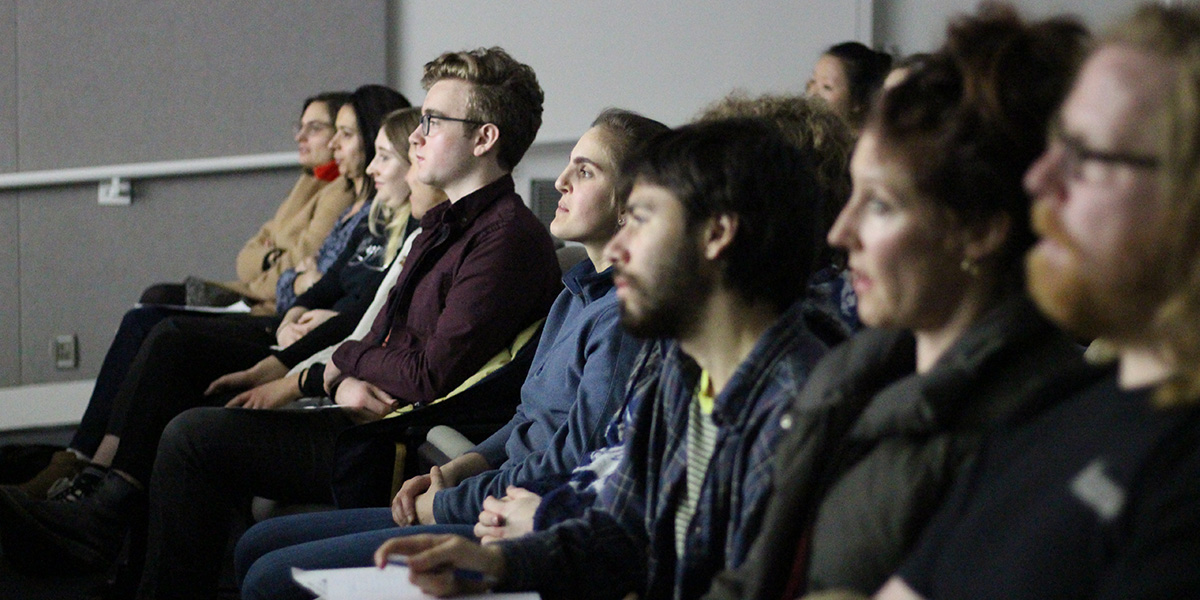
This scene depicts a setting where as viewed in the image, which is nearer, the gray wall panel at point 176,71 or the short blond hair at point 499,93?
the short blond hair at point 499,93

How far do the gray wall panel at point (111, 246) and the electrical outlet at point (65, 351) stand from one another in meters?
0.02

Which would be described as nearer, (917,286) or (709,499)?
(917,286)

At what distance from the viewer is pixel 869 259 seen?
1.12 m

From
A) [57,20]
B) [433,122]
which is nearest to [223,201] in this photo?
[57,20]

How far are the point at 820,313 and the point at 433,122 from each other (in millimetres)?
1490

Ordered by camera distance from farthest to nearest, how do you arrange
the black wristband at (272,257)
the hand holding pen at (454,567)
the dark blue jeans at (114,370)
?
the black wristband at (272,257)
the dark blue jeans at (114,370)
the hand holding pen at (454,567)

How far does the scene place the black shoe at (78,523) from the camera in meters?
2.95

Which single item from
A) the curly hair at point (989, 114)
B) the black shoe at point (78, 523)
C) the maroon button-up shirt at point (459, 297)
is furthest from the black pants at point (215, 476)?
the curly hair at point (989, 114)

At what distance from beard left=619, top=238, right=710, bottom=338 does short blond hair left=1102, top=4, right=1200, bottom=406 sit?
666 millimetres

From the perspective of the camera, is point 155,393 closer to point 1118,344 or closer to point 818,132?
point 818,132

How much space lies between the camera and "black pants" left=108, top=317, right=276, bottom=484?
3.00 m

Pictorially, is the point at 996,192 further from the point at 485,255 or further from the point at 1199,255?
the point at 485,255

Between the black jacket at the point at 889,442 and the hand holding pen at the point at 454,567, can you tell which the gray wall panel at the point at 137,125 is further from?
the black jacket at the point at 889,442

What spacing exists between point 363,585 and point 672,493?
38 cm
